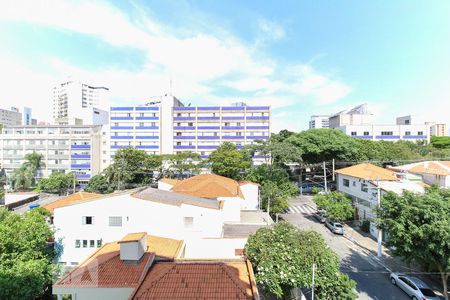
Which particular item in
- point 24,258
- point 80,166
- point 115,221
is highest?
point 80,166

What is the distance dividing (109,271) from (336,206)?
71.0 ft

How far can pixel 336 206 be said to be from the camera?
25.2 meters

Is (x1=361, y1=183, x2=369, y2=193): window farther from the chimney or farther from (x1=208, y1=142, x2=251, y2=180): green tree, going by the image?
the chimney

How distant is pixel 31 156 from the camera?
55.2m

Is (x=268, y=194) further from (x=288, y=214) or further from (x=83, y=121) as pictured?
(x=83, y=121)

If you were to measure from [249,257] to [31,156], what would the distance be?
61548 mm

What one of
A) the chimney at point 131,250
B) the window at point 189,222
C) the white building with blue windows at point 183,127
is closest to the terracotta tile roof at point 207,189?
the window at point 189,222

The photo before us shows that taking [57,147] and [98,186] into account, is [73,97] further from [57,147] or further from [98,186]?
[98,186]

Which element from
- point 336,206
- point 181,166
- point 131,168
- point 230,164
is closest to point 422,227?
point 336,206

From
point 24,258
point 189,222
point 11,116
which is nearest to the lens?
point 24,258

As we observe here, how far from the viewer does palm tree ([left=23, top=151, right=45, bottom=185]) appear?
178 ft

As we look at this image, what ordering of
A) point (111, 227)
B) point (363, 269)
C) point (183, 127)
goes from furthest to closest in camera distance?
1. point (183, 127)
2. point (363, 269)
3. point (111, 227)

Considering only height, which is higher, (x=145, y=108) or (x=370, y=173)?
(x=145, y=108)

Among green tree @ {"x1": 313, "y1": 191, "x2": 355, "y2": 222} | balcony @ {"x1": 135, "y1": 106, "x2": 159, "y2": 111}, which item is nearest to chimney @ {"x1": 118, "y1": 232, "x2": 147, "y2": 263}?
green tree @ {"x1": 313, "y1": 191, "x2": 355, "y2": 222}
